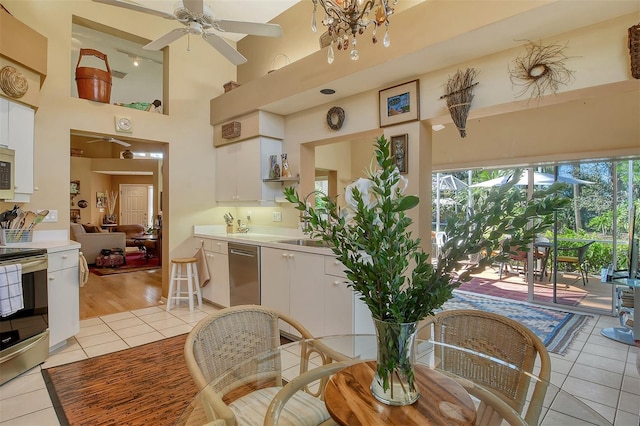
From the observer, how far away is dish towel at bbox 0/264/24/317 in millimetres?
2337

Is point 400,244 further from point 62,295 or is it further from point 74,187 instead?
point 74,187

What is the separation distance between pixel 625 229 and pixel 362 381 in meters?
5.03

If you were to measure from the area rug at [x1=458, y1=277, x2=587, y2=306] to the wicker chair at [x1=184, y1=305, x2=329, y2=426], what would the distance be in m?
3.32

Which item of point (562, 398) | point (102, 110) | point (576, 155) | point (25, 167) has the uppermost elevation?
point (102, 110)

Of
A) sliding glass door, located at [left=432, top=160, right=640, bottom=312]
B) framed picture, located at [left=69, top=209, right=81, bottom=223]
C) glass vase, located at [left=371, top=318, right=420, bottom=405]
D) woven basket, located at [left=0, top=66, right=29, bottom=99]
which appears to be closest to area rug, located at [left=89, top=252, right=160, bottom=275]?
framed picture, located at [left=69, top=209, right=81, bottom=223]

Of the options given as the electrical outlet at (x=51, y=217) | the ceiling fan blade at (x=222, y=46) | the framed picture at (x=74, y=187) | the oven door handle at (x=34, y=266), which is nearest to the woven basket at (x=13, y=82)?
the electrical outlet at (x=51, y=217)

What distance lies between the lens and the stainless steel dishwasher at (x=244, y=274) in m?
3.62

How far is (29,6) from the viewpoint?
11.2ft

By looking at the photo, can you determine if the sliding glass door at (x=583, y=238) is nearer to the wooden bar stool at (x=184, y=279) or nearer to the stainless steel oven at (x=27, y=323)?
the wooden bar stool at (x=184, y=279)

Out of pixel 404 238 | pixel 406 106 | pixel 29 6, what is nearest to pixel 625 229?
pixel 406 106

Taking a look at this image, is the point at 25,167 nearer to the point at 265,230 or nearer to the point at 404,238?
the point at 265,230

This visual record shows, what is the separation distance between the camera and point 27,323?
2590 millimetres

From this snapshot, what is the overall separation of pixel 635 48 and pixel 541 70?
1.57 ft

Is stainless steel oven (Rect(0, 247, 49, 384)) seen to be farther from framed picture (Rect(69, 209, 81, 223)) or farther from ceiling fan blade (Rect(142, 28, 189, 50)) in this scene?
framed picture (Rect(69, 209, 81, 223))
